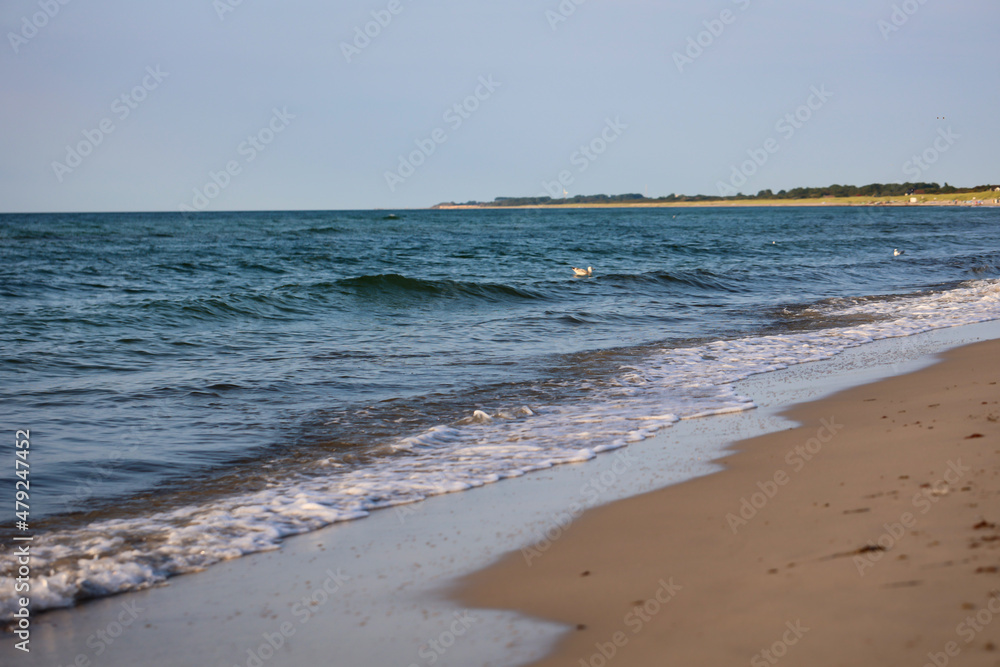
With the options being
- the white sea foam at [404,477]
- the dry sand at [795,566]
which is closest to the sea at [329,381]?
the white sea foam at [404,477]

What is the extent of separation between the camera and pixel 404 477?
518 centimetres

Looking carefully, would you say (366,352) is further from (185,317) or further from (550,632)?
(550,632)

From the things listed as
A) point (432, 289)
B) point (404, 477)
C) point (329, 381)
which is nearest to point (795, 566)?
point (404, 477)

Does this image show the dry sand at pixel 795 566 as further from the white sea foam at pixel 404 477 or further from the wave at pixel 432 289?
the wave at pixel 432 289

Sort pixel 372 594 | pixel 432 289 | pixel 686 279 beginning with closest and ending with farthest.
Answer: pixel 372 594 < pixel 432 289 < pixel 686 279

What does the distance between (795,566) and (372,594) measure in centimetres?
184

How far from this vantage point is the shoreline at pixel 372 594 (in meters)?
2.94

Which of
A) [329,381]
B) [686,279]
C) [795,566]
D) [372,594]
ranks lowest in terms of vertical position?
[372,594]

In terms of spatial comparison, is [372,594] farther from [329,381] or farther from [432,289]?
[432,289]

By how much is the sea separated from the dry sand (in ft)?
4.43

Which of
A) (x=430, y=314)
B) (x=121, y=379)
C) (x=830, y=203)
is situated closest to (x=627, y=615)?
(x=121, y=379)

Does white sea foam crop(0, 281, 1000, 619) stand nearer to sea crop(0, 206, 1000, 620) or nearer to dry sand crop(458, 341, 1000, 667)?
sea crop(0, 206, 1000, 620)

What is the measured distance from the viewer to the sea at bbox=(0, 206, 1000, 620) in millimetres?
4598

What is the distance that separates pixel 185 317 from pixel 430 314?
4484 mm
